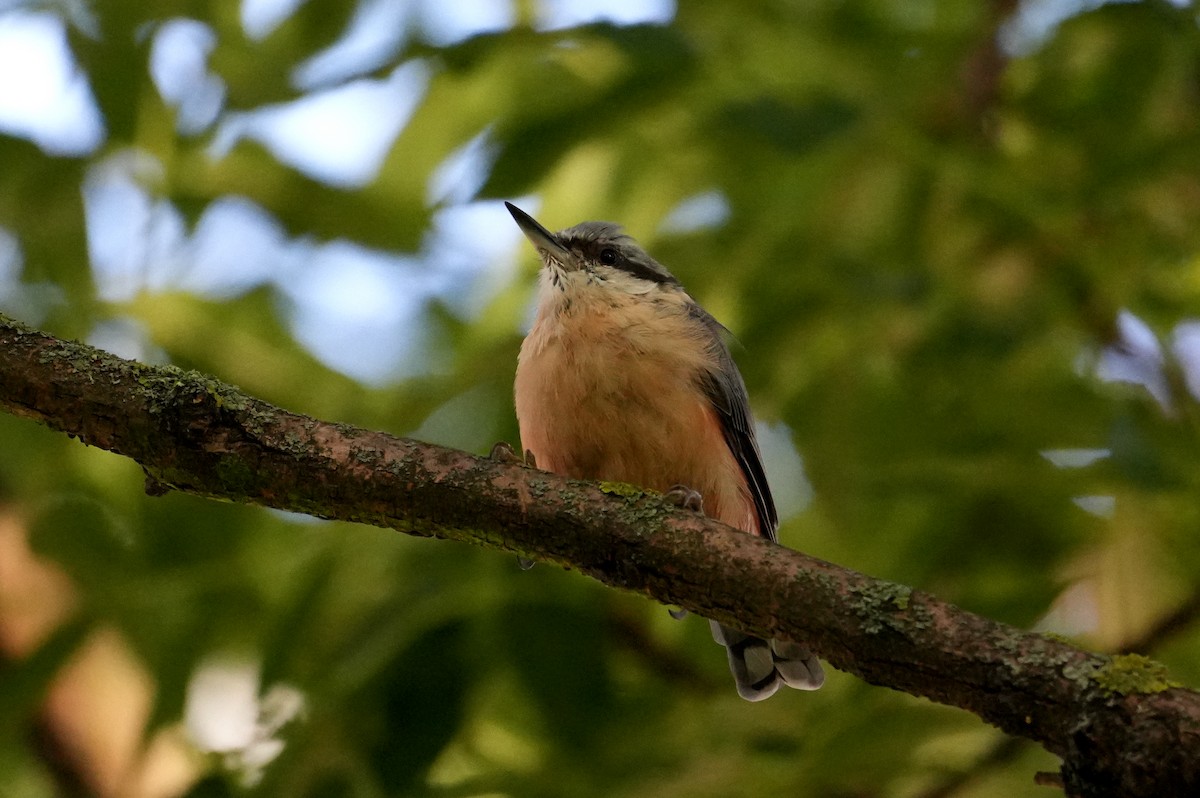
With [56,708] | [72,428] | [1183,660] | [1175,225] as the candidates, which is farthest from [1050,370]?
[56,708]

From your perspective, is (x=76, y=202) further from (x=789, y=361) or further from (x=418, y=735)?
(x=789, y=361)

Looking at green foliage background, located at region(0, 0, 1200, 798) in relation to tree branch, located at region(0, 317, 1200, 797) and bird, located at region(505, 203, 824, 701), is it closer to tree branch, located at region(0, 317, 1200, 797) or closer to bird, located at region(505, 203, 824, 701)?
bird, located at region(505, 203, 824, 701)

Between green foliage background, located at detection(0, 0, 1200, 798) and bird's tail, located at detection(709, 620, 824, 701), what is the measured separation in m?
0.11

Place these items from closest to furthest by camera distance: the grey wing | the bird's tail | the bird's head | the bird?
the bird → the bird's tail → the grey wing → the bird's head

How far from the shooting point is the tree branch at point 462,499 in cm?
240

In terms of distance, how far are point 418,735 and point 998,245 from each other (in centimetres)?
282

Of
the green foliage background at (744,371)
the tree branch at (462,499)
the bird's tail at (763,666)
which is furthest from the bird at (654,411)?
the tree branch at (462,499)

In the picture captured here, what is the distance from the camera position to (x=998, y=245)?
4.68 meters

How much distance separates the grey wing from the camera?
4.32 metres

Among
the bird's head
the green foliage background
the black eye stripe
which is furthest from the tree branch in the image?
the black eye stripe

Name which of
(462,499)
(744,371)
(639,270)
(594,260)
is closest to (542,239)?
(594,260)

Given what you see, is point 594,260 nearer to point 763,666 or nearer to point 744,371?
point 744,371

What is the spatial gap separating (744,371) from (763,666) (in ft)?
3.38

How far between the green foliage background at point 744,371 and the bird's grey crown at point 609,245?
0.44 feet
